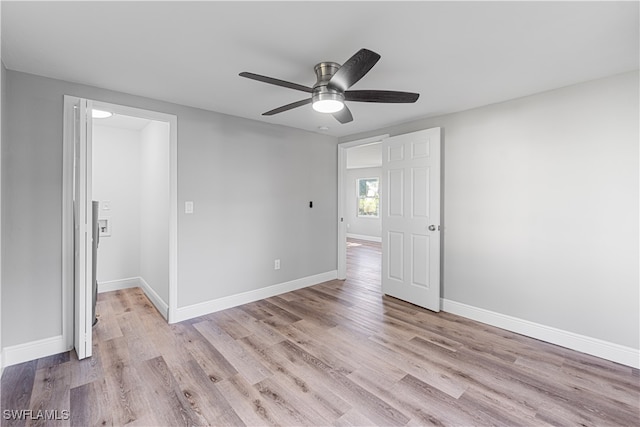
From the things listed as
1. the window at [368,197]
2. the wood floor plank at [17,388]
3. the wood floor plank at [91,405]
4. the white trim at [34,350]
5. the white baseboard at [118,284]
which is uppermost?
the window at [368,197]

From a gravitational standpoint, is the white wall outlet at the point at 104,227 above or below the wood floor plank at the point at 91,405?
above

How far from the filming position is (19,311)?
2314 millimetres

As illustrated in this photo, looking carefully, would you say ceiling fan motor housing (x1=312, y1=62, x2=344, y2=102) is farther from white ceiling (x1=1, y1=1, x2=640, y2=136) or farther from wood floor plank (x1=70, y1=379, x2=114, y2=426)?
wood floor plank (x1=70, y1=379, x2=114, y2=426)

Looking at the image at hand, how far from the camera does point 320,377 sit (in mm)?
2141

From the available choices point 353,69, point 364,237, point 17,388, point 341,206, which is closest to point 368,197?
point 364,237

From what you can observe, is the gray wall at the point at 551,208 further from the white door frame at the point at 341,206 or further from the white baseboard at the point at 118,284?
the white baseboard at the point at 118,284

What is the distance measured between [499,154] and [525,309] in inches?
60.9

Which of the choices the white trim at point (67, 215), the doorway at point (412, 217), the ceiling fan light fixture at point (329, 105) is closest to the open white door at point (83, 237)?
the white trim at point (67, 215)

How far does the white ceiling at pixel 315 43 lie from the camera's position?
156 centimetres

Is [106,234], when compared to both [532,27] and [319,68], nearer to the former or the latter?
[319,68]

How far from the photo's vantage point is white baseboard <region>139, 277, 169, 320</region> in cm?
319

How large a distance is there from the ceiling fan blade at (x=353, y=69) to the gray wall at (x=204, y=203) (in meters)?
1.95

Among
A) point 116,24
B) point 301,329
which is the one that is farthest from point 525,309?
point 116,24

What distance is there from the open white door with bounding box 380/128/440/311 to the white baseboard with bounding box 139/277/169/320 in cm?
268
